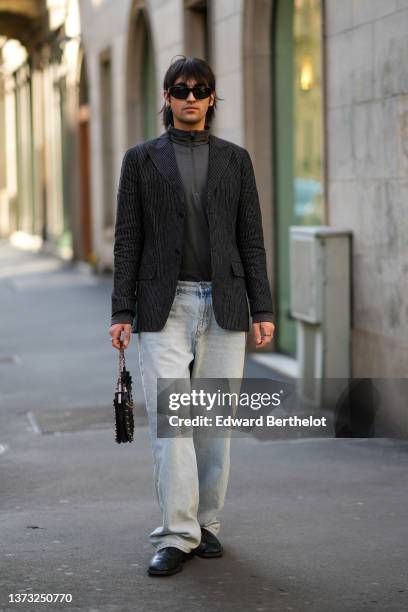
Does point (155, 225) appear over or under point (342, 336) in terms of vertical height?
over

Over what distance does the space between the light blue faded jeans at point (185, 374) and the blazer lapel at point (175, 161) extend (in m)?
0.38

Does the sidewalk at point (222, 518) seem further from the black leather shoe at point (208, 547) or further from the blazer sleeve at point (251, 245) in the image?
the blazer sleeve at point (251, 245)

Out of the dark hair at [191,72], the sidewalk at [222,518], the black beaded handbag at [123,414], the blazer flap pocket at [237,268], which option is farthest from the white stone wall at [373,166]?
the black beaded handbag at [123,414]

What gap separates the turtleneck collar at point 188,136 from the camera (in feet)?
18.0

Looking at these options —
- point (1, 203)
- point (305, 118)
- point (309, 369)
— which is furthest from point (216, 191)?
point (1, 203)

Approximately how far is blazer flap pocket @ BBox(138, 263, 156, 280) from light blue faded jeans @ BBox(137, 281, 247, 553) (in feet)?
0.37

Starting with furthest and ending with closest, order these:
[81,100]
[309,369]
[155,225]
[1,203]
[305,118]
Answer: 1. [1,203]
2. [81,100]
3. [305,118]
4. [309,369]
5. [155,225]

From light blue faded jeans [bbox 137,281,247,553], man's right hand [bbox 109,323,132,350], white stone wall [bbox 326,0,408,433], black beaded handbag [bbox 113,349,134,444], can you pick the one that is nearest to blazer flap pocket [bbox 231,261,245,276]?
light blue faded jeans [bbox 137,281,247,553]

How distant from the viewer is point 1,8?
98.3 feet

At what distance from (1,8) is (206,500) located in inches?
1012

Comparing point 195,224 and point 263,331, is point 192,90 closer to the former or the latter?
point 195,224

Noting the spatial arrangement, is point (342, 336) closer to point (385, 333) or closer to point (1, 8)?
point (385, 333)

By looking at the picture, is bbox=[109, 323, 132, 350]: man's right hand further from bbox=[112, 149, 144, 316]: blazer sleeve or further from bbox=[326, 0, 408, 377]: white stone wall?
bbox=[326, 0, 408, 377]: white stone wall

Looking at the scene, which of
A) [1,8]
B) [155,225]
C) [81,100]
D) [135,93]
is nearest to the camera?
[155,225]
